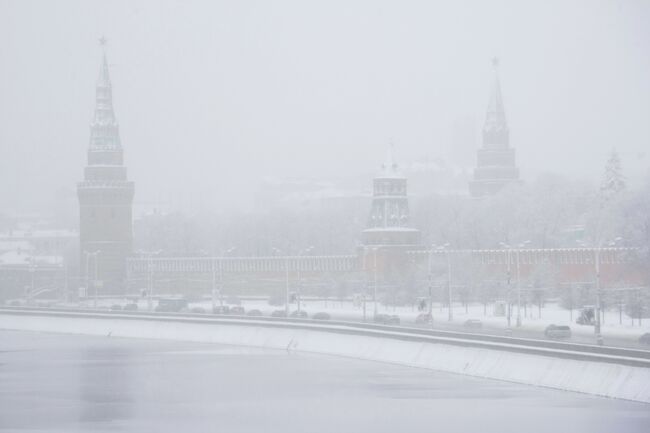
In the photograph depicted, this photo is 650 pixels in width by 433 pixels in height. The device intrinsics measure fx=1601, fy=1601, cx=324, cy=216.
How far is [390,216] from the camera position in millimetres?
113938

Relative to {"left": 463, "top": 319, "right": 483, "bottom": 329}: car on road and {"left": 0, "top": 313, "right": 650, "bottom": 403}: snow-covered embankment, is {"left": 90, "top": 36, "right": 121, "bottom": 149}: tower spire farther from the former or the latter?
{"left": 463, "top": 319, "right": 483, "bottom": 329}: car on road

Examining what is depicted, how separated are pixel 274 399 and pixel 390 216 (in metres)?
64.3

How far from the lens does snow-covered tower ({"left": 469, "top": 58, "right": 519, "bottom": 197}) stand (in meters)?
165

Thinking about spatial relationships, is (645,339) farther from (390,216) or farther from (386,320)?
(390,216)

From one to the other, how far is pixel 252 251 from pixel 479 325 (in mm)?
87080

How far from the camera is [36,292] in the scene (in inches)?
5012

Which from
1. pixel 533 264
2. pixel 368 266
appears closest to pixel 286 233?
pixel 368 266

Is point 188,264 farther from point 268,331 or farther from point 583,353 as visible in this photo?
point 583,353

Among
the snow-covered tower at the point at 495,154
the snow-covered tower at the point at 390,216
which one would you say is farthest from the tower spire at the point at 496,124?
the snow-covered tower at the point at 390,216

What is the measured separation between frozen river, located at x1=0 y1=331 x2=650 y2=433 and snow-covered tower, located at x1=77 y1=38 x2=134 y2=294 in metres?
58.7

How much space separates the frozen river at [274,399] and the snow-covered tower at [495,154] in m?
99.6

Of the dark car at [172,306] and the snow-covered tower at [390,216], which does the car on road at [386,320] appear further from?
the snow-covered tower at [390,216]

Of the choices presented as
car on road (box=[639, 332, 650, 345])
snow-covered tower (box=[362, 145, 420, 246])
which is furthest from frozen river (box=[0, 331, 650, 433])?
snow-covered tower (box=[362, 145, 420, 246])

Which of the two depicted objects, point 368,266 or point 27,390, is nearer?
point 27,390
